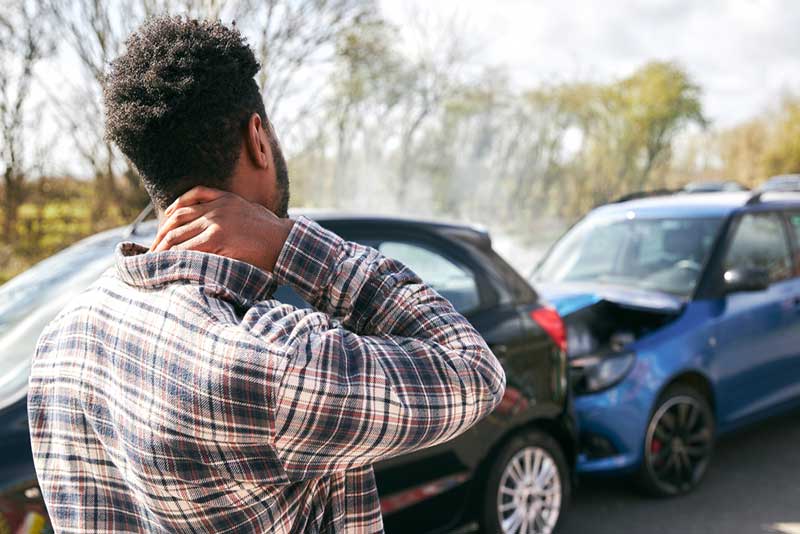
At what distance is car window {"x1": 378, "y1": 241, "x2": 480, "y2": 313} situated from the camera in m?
3.26

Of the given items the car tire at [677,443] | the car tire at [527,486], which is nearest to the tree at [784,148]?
the car tire at [677,443]

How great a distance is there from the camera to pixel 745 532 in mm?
3889

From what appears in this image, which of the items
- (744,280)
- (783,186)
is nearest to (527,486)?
(744,280)

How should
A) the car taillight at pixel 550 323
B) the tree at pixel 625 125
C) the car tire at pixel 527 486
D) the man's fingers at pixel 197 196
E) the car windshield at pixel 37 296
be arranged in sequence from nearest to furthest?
1. the man's fingers at pixel 197 196
2. the car windshield at pixel 37 296
3. the car tire at pixel 527 486
4. the car taillight at pixel 550 323
5. the tree at pixel 625 125

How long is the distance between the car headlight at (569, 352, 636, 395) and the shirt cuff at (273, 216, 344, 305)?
10.9ft

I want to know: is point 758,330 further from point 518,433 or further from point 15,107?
point 15,107

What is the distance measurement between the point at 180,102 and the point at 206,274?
265 millimetres

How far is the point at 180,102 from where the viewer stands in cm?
109

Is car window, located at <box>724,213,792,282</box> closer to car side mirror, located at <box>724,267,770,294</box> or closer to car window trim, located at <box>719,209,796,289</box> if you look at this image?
car window trim, located at <box>719,209,796,289</box>

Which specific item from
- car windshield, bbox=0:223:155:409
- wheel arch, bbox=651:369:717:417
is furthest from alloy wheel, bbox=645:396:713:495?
car windshield, bbox=0:223:155:409

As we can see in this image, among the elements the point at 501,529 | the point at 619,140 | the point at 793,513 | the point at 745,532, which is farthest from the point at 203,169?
the point at 619,140

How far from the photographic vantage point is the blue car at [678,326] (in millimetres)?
4145

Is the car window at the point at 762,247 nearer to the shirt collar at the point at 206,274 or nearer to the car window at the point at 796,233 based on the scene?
the car window at the point at 796,233

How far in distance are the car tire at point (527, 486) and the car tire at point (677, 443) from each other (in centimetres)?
78
